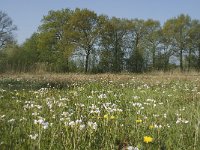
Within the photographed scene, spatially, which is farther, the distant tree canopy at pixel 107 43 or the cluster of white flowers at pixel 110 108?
the distant tree canopy at pixel 107 43

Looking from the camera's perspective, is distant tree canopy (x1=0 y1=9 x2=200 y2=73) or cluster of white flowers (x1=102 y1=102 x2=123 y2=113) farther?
distant tree canopy (x1=0 y1=9 x2=200 y2=73)

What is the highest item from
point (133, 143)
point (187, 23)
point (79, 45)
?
point (187, 23)

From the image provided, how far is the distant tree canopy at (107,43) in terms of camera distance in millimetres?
48594

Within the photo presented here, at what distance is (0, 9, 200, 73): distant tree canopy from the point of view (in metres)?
48.6

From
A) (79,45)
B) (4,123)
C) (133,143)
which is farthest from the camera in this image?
(79,45)

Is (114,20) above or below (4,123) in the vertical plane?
above

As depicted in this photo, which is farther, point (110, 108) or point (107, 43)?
point (107, 43)

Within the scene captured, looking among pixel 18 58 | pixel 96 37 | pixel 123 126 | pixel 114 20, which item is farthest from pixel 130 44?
pixel 123 126

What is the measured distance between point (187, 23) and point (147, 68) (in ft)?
35.5

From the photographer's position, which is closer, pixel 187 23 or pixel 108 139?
pixel 108 139

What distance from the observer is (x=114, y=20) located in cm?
5656

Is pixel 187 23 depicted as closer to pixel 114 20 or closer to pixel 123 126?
pixel 114 20

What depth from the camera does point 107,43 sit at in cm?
5019

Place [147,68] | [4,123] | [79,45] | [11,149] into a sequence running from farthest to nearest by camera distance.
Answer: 1. [147,68]
2. [79,45]
3. [4,123]
4. [11,149]
